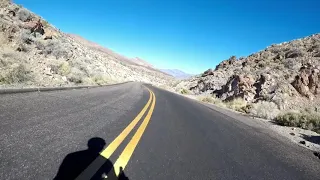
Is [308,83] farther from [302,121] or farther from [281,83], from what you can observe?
[302,121]

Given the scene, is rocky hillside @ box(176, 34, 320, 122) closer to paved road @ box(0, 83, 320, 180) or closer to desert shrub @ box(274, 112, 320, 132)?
desert shrub @ box(274, 112, 320, 132)

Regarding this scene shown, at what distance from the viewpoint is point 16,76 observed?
11039mm

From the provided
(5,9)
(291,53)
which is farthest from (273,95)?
(5,9)

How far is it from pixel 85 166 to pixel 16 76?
9634 millimetres

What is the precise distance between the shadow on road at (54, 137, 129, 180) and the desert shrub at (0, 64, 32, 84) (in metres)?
8.22

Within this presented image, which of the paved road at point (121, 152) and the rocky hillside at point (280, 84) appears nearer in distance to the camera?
the paved road at point (121, 152)

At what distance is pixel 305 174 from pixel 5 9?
2554 centimetres

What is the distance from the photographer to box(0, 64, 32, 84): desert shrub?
10.2 meters

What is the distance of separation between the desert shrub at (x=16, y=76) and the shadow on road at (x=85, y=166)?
27.0 ft

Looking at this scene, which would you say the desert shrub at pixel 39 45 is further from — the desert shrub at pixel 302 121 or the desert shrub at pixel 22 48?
the desert shrub at pixel 302 121

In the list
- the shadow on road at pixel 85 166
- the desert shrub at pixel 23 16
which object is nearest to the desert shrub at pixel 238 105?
the shadow on road at pixel 85 166

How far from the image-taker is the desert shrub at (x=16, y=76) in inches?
403

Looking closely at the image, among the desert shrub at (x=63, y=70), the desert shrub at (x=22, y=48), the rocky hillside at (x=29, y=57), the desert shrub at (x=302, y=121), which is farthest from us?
the desert shrub at (x=63, y=70)

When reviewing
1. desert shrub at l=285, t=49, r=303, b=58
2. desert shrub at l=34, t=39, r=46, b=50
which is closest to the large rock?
desert shrub at l=285, t=49, r=303, b=58
